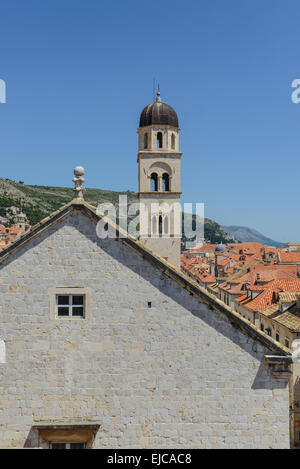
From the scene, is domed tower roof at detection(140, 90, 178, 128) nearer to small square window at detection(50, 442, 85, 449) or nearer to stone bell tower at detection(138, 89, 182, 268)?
stone bell tower at detection(138, 89, 182, 268)

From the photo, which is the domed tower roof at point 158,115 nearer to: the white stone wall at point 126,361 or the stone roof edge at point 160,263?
the stone roof edge at point 160,263

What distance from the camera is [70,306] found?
10.3 meters

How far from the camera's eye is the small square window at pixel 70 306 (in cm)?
1028

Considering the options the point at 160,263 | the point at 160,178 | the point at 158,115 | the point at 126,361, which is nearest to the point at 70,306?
the point at 126,361

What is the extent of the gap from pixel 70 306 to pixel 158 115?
110 feet

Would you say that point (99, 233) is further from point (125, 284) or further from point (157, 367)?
point (157, 367)

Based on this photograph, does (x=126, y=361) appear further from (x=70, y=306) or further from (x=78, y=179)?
(x=78, y=179)

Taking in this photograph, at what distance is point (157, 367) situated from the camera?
1016 centimetres

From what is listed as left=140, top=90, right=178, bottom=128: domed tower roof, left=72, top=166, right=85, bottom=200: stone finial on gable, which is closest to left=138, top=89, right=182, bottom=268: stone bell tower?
left=140, top=90, right=178, bottom=128: domed tower roof

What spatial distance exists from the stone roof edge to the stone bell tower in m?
29.8

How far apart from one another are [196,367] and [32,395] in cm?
412

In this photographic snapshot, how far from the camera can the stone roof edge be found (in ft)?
33.0

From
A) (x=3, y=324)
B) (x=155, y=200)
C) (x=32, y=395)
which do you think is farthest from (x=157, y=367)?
(x=155, y=200)

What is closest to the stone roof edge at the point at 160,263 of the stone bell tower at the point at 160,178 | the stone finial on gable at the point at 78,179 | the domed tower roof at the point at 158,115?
the stone finial on gable at the point at 78,179
